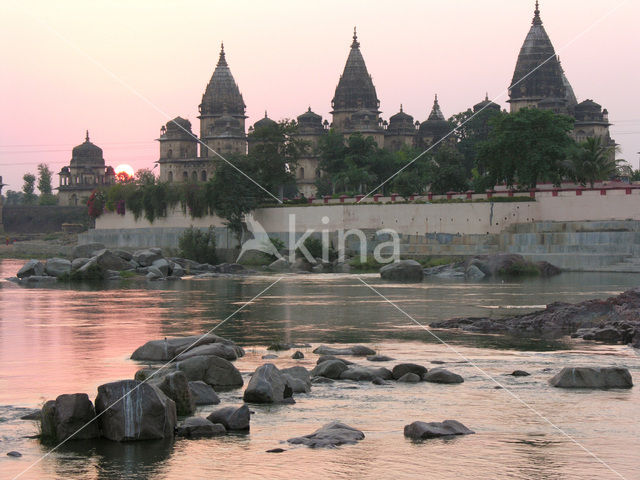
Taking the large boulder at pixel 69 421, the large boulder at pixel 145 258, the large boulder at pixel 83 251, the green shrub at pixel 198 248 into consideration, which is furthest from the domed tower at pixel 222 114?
the large boulder at pixel 69 421

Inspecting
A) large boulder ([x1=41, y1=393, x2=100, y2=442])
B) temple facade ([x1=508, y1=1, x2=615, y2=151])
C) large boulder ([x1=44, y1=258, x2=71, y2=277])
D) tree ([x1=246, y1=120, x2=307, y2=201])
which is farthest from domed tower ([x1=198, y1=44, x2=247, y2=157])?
large boulder ([x1=41, y1=393, x2=100, y2=442])

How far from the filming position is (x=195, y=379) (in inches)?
720

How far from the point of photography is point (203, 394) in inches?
658

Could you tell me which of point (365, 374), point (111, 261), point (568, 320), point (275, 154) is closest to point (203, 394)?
point (365, 374)

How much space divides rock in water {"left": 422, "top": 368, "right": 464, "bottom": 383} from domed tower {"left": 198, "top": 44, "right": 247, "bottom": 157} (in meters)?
87.4

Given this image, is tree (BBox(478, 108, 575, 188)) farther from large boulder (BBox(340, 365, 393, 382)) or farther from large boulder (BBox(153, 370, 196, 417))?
large boulder (BBox(153, 370, 196, 417))

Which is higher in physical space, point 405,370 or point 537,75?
point 537,75

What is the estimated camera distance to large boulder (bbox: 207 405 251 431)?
1510 cm

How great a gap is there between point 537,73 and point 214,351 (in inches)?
3028

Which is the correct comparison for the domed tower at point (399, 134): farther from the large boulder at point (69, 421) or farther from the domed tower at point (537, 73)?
the large boulder at point (69, 421)

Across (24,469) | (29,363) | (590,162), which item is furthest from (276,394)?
(590,162)

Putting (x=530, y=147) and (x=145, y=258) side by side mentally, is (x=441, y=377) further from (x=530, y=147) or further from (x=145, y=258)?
(x=530, y=147)

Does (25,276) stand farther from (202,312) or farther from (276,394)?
(276,394)

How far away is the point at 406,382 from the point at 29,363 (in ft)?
24.5
